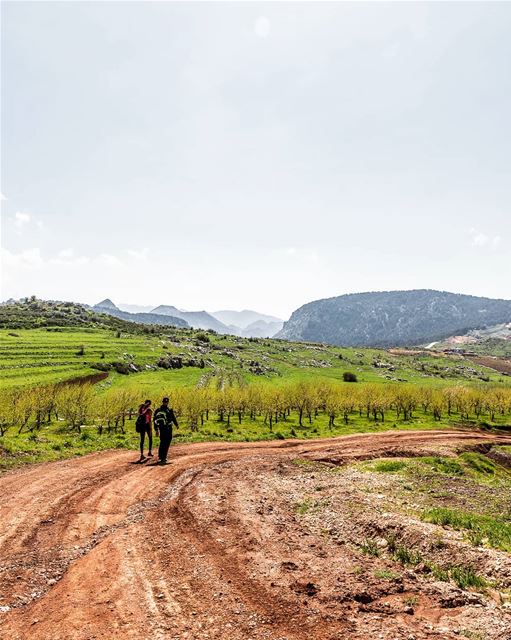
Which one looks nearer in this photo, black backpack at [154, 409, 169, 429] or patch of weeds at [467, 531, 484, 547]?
patch of weeds at [467, 531, 484, 547]

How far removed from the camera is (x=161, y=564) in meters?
11.5

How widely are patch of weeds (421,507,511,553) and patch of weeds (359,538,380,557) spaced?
319 cm

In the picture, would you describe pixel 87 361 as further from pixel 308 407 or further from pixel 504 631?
pixel 504 631

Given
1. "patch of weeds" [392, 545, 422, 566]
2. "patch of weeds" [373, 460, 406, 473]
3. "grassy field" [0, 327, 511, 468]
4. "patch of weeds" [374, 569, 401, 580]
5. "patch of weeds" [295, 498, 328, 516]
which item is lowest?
"grassy field" [0, 327, 511, 468]

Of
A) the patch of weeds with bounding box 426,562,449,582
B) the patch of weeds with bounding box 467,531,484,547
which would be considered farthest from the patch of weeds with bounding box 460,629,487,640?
the patch of weeds with bounding box 467,531,484,547

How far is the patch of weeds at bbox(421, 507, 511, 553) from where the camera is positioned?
13155mm

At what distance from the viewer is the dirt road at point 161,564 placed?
8.60m

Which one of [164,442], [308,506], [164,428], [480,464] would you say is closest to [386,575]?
[308,506]

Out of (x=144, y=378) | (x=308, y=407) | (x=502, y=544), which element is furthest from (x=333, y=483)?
(x=144, y=378)

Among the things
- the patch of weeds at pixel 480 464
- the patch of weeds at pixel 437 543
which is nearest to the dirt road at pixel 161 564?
the patch of weeds at pixel 437 543

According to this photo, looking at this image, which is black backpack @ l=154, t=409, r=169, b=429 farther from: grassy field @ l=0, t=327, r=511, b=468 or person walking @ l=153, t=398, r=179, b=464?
grassy field @ l=0, t=327, r=511, b=468

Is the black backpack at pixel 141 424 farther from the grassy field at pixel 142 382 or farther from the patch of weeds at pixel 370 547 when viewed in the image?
the patch of weeds at pixel 370 547

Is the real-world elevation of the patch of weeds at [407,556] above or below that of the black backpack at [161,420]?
below

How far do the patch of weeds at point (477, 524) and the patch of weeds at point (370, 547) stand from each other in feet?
10.5
